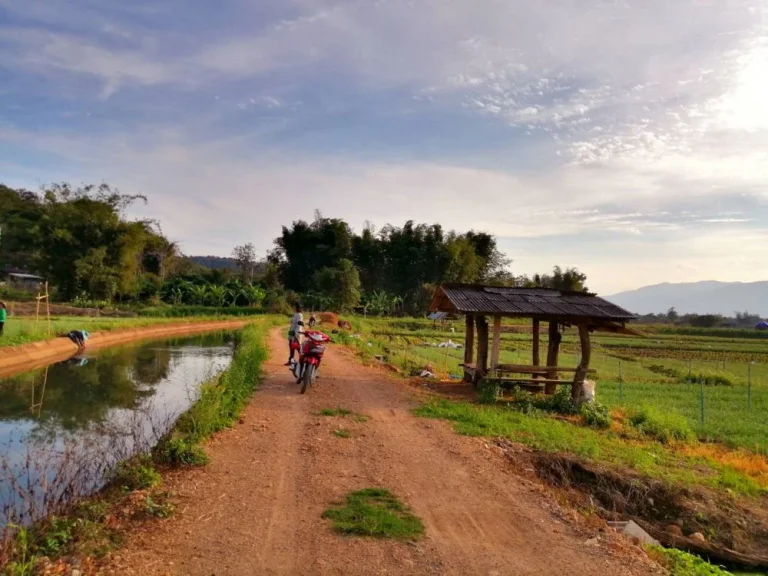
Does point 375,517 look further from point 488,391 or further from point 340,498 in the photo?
point 488,391

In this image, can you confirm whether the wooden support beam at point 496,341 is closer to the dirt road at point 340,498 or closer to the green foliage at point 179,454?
the dirt road at point 340,498

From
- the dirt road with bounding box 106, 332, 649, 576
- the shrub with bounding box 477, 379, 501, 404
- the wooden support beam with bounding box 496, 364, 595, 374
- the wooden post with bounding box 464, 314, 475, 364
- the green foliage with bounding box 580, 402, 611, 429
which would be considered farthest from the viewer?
the wooden post with bounding box 464, 314, 475, 364

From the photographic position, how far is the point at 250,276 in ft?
247

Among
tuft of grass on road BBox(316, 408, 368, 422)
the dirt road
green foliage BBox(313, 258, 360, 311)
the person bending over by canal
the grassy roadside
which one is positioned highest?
green foliage BBox(313, 258, 360, 311)

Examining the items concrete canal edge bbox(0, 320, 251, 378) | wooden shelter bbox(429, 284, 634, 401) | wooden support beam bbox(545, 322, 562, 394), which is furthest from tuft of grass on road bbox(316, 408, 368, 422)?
concrete canal edge bbox(0, 320, 251, 378)

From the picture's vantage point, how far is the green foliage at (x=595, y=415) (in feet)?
38.8

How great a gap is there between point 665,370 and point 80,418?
24.1 meters

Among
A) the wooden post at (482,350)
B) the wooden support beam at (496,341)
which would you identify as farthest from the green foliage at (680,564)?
the wooden post at (482,350)

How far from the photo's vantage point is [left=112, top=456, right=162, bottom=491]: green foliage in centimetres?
606

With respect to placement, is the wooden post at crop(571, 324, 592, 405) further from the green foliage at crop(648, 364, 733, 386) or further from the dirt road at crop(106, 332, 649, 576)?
the green foliage at crop(648, 364, 733, 386)

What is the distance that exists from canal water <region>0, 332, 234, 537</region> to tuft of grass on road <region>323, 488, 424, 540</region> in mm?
2608

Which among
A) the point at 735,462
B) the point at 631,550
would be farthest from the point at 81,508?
the point at 735,462

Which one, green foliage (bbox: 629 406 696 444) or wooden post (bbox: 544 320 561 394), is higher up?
wooden post (bbox: 544 320 561 394)

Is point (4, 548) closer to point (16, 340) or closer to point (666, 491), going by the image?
point (666, 491)
